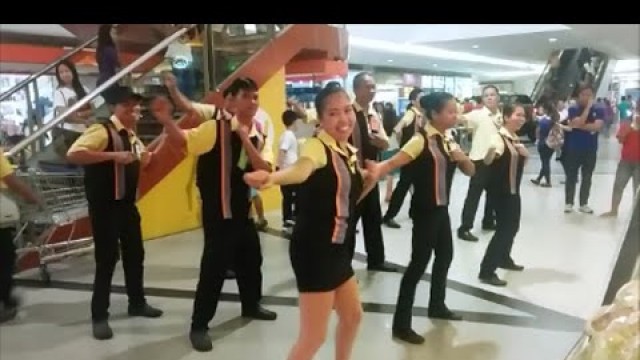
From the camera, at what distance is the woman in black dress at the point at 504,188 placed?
6.48ft

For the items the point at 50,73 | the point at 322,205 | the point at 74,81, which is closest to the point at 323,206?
the point at 322,205

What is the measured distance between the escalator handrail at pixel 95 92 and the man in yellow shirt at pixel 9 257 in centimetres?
16

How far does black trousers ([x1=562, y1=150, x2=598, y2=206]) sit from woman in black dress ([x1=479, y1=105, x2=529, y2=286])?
15 cm

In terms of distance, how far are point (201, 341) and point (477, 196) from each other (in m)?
1.08

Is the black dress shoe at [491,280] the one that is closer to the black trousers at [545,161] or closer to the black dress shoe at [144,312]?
the black trousers at [545,161]

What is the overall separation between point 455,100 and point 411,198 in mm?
338

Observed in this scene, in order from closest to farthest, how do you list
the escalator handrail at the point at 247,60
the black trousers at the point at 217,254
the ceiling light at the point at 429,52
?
the ceiling light at the point at 429,52 < the black trousers at the point at 217,254 < the escalator handrail at the point at 247,60

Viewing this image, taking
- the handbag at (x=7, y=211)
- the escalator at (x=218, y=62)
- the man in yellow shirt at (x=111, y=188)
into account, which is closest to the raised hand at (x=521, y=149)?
the escalator at (x=218, y=62)

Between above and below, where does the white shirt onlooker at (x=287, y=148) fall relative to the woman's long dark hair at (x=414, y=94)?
below

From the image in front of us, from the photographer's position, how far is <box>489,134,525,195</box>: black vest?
202cm

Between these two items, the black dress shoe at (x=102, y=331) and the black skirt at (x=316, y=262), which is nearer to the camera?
the black skirt at (x=316, y=262)

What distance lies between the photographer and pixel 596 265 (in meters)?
1.96

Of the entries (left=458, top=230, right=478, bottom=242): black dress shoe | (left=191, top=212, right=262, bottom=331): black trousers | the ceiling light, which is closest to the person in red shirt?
the ceiling light

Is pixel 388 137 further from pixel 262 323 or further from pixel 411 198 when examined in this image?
pixel 262 323
